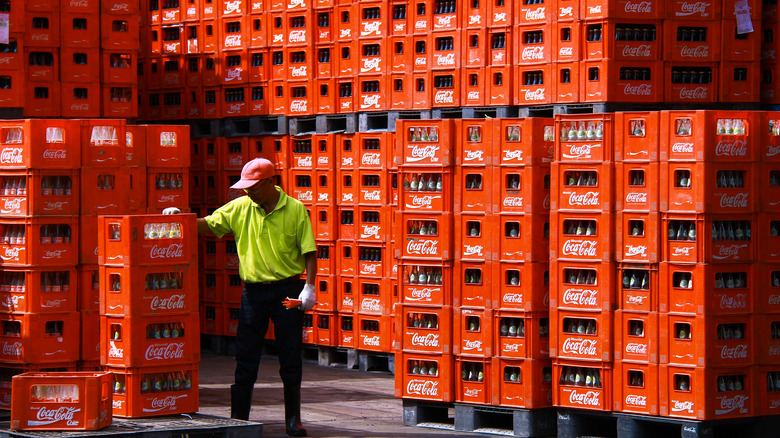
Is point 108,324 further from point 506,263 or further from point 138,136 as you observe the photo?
point 506,263

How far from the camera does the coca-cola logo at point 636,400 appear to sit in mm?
10055

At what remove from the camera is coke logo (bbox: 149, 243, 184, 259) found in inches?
388

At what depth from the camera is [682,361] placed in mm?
9938

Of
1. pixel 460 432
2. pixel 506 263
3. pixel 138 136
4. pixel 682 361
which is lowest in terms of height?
pixel 460 432

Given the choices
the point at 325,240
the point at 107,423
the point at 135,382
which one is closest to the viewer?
the point at 107,423

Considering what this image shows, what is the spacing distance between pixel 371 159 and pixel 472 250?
3.70m

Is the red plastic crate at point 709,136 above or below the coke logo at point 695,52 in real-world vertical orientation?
below

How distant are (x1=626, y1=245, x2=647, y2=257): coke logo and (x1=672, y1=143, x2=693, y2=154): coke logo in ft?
2.48

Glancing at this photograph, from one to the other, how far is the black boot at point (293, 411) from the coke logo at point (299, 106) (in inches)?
222

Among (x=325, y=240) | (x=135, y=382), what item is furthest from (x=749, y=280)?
(x=325, y=240)

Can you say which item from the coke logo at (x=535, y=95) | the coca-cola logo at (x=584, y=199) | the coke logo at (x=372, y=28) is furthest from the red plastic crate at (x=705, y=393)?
the coke logo at (x=372, y=28)

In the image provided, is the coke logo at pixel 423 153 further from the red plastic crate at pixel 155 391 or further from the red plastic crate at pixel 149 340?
the red plastic crate at pixel 155 391

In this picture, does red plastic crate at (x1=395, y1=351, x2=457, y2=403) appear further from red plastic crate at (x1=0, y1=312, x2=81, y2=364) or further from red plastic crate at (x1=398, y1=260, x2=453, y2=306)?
red plastic crate at (x1=0, y1=312, x2=81, y2=364)

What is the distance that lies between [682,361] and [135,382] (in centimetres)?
396
